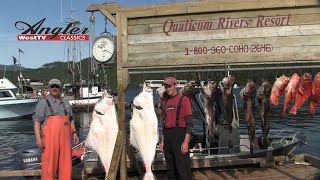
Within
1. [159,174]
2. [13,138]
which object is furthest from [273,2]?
[13,138]

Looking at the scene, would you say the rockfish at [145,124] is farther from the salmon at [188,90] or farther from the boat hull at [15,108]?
the boat hull at [15,108]

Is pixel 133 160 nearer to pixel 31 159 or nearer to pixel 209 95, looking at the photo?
pixel 209 95

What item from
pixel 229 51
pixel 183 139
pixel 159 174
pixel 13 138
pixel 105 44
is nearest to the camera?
pixel 183 139

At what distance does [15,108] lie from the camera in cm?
3111

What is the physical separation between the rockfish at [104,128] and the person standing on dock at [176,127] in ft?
2.37

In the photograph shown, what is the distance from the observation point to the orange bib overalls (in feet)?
17.5

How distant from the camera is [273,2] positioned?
5.41 metres

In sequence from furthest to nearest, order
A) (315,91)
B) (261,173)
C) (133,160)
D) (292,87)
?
(261,173)
(133,160)
(292,87)
(315,91)

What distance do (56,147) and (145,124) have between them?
127 centimetres

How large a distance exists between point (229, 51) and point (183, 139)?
1.44 metres

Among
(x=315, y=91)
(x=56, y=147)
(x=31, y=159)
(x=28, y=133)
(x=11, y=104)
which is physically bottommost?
(x=28, y=133)

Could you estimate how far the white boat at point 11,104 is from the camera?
30.5 m

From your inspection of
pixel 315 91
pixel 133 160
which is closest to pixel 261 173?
pixel 315 91

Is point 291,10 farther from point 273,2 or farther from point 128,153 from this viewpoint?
point 128,153
